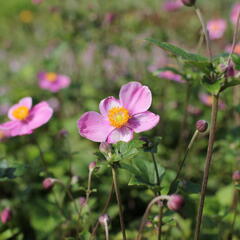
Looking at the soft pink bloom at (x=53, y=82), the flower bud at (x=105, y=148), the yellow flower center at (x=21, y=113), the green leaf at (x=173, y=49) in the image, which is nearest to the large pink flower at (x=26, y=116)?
the yellow flower center at (x=21, y=113)

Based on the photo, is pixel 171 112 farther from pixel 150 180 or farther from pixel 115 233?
pixel 150 180

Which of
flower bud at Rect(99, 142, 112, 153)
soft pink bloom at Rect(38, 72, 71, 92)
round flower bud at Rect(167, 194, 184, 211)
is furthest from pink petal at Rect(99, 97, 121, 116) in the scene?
soft pink bloom at Rect(38, 72, 71, 92)

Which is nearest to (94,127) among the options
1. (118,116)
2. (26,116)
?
(118,116)

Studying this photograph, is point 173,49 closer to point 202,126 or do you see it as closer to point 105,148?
point 202,126

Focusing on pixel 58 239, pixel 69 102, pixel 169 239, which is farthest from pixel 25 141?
pixel 169 239

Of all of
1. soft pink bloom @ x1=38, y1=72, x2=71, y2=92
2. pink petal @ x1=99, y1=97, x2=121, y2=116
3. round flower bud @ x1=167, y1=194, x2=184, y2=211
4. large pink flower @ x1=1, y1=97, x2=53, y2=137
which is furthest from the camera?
soft pink bloom @ x1=38, y1=72, x2=71, y2=92

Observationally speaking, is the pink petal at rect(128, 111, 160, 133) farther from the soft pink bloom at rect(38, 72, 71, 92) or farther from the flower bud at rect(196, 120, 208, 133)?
the soft pink bloom at rect(38, 72, 71, 92)

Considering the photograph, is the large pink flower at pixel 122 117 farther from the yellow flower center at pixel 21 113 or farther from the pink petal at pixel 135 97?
the yellow flower center at pixel 21 113

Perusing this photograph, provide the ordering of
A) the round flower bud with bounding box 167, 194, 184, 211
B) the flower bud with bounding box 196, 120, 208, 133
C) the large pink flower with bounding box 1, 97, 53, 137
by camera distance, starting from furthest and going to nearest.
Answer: the large pink flower with bounding box 1, 97, 53, 137 < the flower bud with bounding box 196, 120, 208, 133 < the round flower bud with bounding box 167, 194, 184, 211
